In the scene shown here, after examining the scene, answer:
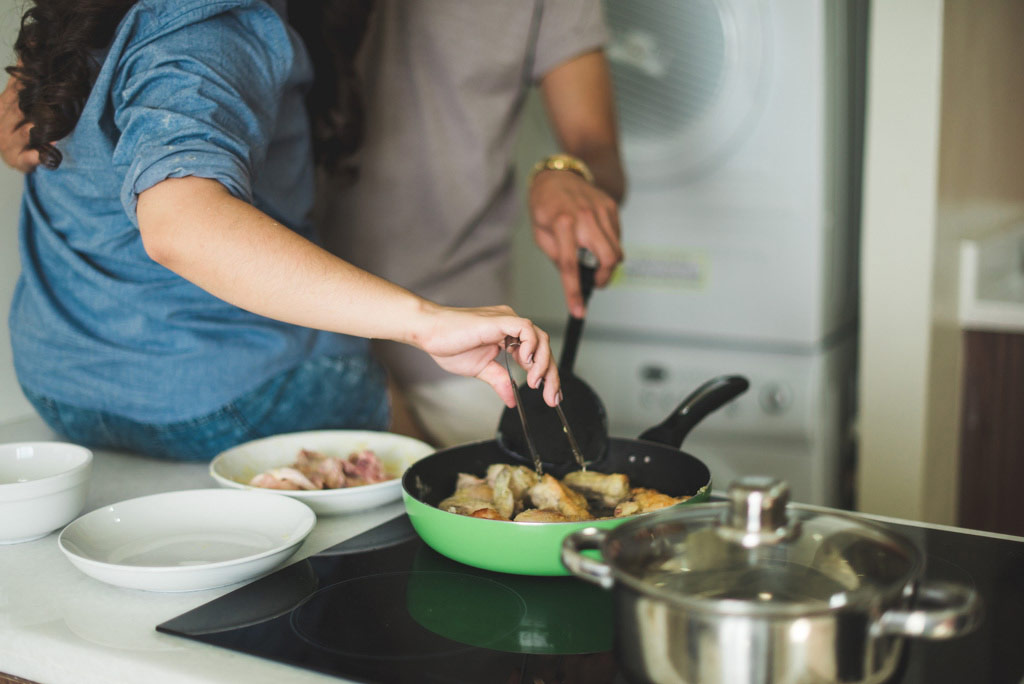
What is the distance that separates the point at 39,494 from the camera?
896mm

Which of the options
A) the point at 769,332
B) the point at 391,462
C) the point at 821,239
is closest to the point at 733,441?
the point at 769,332

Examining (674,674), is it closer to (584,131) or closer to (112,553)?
(112,553)

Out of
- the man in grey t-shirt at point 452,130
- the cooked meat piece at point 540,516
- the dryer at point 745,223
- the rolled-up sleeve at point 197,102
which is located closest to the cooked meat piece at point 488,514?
the cooked meat piece at point 540,516

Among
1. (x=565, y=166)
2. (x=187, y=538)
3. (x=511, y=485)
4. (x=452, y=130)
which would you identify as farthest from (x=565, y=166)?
(x=187, y=538)

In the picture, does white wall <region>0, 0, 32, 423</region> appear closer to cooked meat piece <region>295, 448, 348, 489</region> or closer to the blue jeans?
the blue jeans

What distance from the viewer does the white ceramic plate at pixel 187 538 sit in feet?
2.60

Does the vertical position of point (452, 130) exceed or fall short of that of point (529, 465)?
it exceeds it

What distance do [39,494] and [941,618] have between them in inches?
30.4

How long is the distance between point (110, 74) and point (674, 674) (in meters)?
0.74

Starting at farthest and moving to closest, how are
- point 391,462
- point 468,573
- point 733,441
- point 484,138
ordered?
point 733,441, point 484,138, point 391,462, point 468,573

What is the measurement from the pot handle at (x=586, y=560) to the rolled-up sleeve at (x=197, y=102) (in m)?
0.45

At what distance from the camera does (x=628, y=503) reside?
865 mm

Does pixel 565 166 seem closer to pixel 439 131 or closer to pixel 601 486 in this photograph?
pixel 439 131

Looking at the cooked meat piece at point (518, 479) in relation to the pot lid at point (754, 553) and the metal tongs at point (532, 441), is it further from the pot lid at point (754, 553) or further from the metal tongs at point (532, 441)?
the pot lid at point (754, 553)
